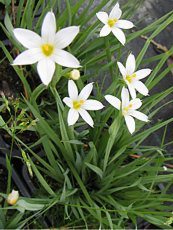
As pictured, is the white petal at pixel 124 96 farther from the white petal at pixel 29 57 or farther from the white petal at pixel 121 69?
the white petal at pixel 29 57

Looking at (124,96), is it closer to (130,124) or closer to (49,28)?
(130,124)

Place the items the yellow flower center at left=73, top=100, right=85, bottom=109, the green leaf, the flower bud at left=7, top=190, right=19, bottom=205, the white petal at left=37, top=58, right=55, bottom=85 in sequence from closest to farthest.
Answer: the white petal at left=37, top=58, right=55, bottom=85, the flower bud at left=7, top=190, right=19, bottom=205, the yellow flower center at left=73, top=100, right=85, bottom=109, the green leaf

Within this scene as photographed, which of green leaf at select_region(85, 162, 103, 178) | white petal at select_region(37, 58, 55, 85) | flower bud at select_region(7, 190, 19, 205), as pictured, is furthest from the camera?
green leaf at select_region(85, 162, 103, 178)

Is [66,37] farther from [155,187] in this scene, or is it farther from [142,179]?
[155,187]

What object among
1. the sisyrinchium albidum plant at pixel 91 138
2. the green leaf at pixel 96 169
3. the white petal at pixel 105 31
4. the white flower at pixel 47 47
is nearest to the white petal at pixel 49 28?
the white flower at pixel 47 47

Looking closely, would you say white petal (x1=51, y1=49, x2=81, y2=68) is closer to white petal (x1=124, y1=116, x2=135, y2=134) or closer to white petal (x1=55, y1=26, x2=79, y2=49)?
white petal (x1=55, y1=26, x2=79, y2=49)

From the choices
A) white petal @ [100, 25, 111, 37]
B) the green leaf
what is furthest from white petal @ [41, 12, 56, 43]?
the green leaf

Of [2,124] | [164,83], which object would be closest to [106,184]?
[2,124]

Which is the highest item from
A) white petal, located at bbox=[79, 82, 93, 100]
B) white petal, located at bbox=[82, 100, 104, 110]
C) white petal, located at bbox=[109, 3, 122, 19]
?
white petal, located at bbox=[109, 3, 122, 19]
